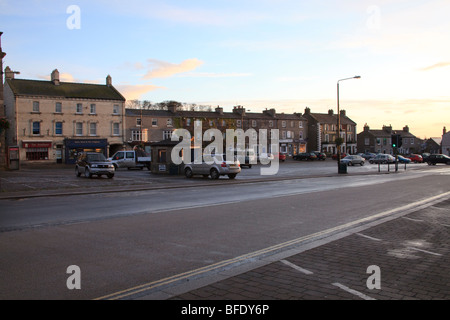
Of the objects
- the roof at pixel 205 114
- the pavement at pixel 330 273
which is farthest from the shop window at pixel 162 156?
the roof at pixel 205 114

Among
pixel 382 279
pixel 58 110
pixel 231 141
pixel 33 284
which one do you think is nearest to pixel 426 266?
pixel 382 279

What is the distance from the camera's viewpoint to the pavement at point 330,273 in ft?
15.8

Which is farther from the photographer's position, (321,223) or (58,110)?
(58,110)

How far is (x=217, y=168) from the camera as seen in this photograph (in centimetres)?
2677

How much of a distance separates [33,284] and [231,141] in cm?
6668

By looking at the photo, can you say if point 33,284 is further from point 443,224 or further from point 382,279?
point 443,224

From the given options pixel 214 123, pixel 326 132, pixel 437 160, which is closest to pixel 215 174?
pixel 437 160

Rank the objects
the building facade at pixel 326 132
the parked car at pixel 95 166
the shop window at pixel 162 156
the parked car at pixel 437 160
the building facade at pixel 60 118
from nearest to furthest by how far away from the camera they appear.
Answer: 1. the parked car at pixel 95 166
2. the shop window at pixel 162 156
3. the building facade at pixel 60 118
4. the parked car at pixel 437 160
5. the building facade at pixel 326 132

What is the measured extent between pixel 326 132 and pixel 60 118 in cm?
6143

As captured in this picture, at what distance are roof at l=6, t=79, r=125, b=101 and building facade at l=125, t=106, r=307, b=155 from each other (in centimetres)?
599

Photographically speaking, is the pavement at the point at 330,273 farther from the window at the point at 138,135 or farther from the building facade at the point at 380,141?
the building facade at the point at 380,141

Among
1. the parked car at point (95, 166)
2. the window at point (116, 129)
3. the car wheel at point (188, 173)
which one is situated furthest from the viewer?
the window at point (116, 129)

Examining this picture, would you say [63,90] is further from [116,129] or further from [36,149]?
[36,149]

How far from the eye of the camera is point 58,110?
181ft
